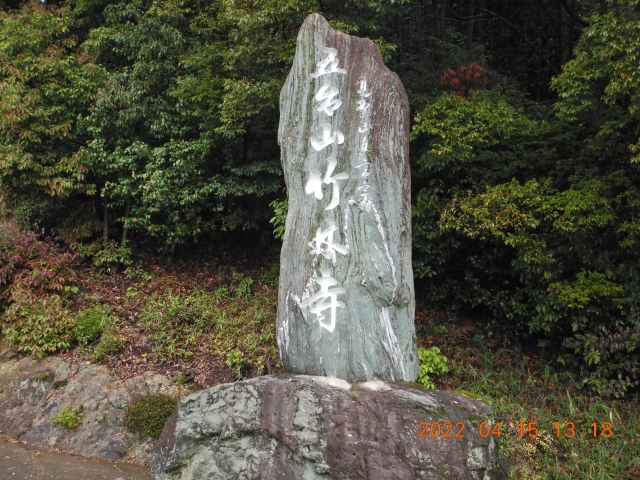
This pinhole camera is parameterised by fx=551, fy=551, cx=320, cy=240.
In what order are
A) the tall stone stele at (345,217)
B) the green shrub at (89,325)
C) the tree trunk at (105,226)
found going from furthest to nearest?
the tree trunk at (105,226), the green shrub at (89,325), the tall stone stele at (345,217)

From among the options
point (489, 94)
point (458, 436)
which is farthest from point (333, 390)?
point (489, 94)

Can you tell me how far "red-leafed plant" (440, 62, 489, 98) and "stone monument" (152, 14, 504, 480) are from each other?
278 cm

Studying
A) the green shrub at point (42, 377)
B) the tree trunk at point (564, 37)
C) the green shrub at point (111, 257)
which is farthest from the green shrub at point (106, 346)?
the tree trunk at point (564, 37)

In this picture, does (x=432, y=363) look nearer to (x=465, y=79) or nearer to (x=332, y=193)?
(x=332, y=193)

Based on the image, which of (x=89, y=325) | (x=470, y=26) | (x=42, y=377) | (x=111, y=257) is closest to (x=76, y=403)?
(x=42, y=377)

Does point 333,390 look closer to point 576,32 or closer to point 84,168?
point 84,168

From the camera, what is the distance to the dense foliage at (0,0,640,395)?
6.82 metres

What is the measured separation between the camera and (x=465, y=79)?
8.44 m

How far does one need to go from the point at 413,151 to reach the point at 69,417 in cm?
603

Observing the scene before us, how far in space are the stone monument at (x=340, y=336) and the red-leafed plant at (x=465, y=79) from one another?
9.11ft

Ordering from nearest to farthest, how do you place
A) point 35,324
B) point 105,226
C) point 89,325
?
point 35,324
point 89,325
point 105,226

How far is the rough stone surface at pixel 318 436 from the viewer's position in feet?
14.7

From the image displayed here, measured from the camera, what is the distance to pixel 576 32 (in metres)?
12.5

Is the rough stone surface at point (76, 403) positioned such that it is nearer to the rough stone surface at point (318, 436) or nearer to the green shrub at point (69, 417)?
the green shrub at point (69, 417)
